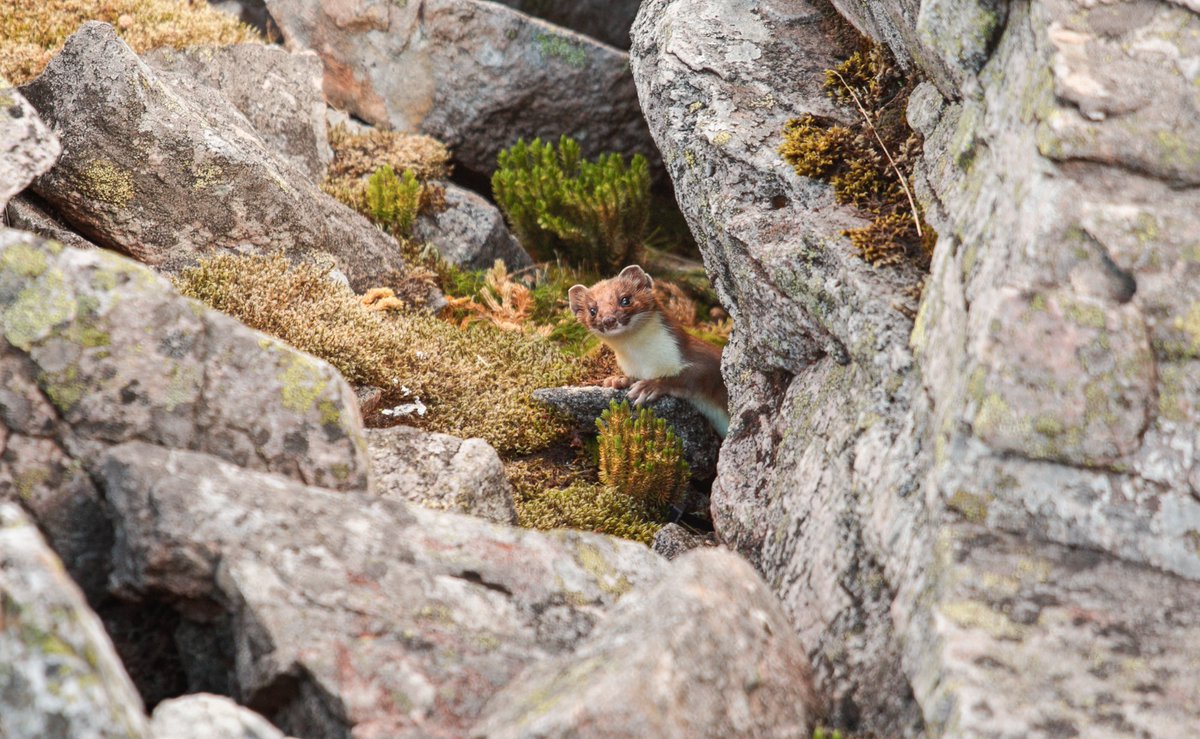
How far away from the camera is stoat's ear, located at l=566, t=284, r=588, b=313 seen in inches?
374

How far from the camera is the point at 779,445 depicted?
20.7 ft

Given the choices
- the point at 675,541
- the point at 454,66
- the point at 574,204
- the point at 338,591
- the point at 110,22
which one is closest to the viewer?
the point at 338,591

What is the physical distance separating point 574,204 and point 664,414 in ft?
9.43

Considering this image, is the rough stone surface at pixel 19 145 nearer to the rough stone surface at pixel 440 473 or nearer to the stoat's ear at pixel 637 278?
the rough stone surface at pixel 440 473

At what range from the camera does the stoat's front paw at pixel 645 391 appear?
8.86 metres

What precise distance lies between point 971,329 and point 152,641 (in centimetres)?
359

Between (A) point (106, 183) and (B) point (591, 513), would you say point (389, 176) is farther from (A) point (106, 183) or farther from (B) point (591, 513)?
(B) point (591, 513)

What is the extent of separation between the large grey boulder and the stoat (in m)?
3.77

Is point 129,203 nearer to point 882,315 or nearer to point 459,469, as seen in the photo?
point 459,469

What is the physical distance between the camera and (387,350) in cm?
821

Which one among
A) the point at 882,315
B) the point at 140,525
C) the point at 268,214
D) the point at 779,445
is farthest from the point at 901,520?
the point at 268,214

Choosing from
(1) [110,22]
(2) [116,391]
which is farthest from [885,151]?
(1) [110,22]

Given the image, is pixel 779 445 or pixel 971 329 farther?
pixel 779 445

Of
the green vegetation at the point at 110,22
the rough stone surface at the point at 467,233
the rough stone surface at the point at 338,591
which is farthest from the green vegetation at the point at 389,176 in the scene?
the rough stone surface at the point at 338,591
